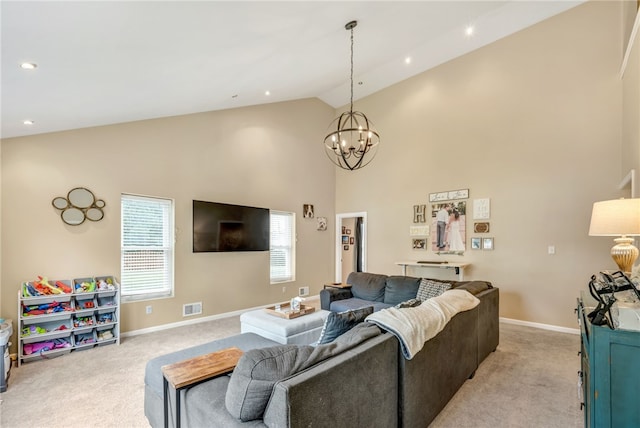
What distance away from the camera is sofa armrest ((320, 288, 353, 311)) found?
4.92 m

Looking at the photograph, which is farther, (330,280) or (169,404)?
(330,280)

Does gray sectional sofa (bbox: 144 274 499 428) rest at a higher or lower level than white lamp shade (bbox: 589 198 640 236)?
lower

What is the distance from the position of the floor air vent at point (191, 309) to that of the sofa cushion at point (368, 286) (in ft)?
8.26

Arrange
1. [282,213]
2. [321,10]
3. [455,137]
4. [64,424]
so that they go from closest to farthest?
[64,424], [321,10], [455,137], [282,213]

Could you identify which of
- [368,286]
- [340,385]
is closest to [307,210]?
[368,286]

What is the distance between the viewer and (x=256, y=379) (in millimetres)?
1399

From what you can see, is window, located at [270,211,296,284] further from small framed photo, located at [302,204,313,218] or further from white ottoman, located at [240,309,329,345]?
white ottoman, located at [240,309,329,345]

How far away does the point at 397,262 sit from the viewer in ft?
20.5

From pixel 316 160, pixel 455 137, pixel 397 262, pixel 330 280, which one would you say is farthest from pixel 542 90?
pixel 330 280

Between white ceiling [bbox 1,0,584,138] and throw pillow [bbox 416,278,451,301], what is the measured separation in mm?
3563

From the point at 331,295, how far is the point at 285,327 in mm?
1658

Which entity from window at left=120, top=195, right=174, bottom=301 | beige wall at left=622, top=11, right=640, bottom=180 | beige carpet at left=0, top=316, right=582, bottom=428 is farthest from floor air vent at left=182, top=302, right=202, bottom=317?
beige wall at left=622, top=11, right=640, bottom=180

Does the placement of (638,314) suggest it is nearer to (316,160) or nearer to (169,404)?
(169,404)

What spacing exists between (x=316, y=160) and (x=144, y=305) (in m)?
4.49
